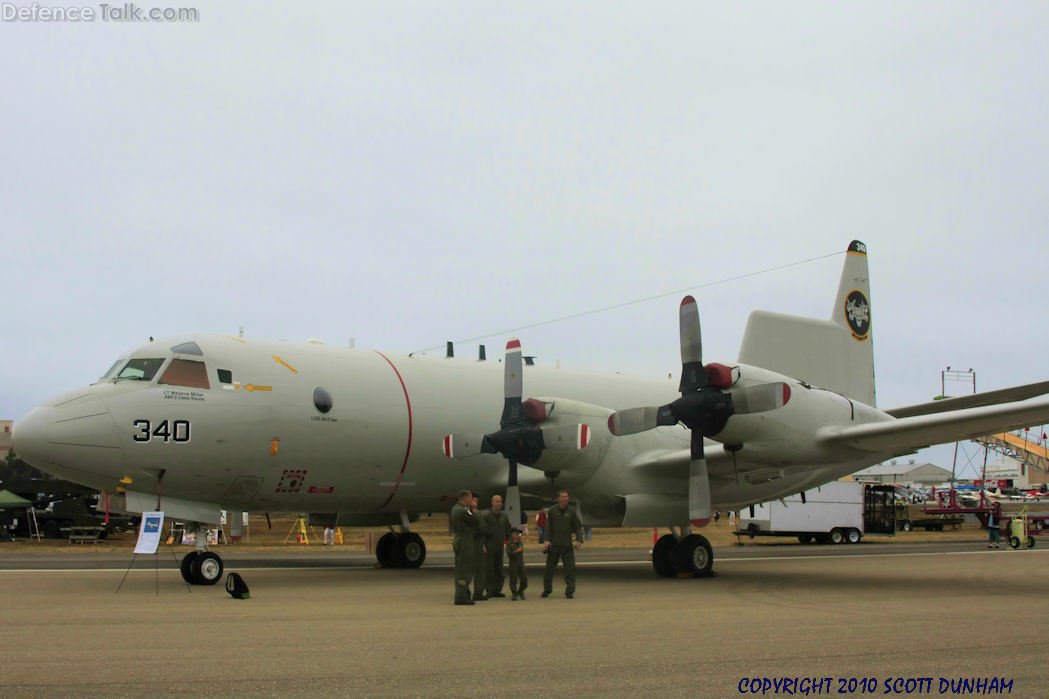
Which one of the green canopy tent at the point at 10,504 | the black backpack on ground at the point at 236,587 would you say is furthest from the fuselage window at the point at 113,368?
the green canopy tent at the point at 10,504

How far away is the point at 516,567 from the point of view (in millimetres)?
13125

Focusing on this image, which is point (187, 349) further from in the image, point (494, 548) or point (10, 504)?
point (10, 504)

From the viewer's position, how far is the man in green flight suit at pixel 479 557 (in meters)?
12.7

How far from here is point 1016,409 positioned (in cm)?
1343

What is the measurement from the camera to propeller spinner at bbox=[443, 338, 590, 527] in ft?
51.9

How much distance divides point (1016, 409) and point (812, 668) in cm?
793

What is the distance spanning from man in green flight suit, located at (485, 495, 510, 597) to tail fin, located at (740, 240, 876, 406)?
8782 mm

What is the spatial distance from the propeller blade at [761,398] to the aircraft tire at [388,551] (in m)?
8.39

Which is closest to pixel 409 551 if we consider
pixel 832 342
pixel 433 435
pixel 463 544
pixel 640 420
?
pixel 433 435

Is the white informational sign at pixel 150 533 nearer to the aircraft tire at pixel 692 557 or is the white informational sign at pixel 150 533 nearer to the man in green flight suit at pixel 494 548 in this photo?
the man in green flight suit at pixel 494 548

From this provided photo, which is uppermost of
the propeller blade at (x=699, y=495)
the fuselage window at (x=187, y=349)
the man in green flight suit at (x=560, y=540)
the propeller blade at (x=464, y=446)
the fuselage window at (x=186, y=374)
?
the fuselage window at (x=187, y=349)

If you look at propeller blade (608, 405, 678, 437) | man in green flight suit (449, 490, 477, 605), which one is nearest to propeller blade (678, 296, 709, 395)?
propeller blade (608, 405, 678, 437)

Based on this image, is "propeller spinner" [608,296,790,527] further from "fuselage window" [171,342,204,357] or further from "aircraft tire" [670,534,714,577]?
"fuselage window" [171,342,204,357]

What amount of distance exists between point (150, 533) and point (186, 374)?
2.53m
